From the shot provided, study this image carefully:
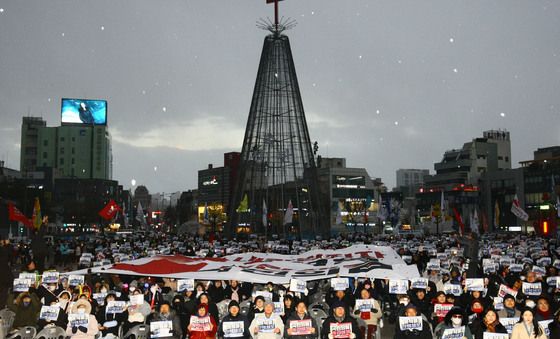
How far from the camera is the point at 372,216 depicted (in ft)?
497

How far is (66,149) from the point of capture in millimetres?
148500

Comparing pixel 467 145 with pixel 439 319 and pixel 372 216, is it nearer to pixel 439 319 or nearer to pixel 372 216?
pixel 372 216

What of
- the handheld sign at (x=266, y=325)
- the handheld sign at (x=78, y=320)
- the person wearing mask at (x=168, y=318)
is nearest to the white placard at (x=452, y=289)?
the handheld sign at (x=266, y=325)

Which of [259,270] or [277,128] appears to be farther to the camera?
[277,128]

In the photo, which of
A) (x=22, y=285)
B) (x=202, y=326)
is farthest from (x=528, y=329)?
(x=22, y=285)

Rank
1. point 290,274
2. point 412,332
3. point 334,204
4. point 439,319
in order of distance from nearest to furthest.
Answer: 1. point 412,332
2. point 439,319
3. point 290,274
4. point 334,204

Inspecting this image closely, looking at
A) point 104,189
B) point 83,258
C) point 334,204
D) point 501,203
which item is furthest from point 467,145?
point 83,258

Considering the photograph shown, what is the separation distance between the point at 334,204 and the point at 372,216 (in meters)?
13.5

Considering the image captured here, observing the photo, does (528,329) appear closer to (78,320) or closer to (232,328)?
(232,328)

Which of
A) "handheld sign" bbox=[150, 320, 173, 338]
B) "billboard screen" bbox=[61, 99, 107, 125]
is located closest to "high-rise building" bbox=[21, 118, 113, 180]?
"billboard screen" bbox=[61, 99, 107, 125]

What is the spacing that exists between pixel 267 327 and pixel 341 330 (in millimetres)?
1469

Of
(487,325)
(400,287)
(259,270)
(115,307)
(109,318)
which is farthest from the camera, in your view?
(259,270)

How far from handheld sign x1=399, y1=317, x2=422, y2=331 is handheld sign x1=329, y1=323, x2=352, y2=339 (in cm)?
104

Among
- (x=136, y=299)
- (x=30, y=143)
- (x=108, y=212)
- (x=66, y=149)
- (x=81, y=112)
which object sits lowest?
(x=136, y=299)
